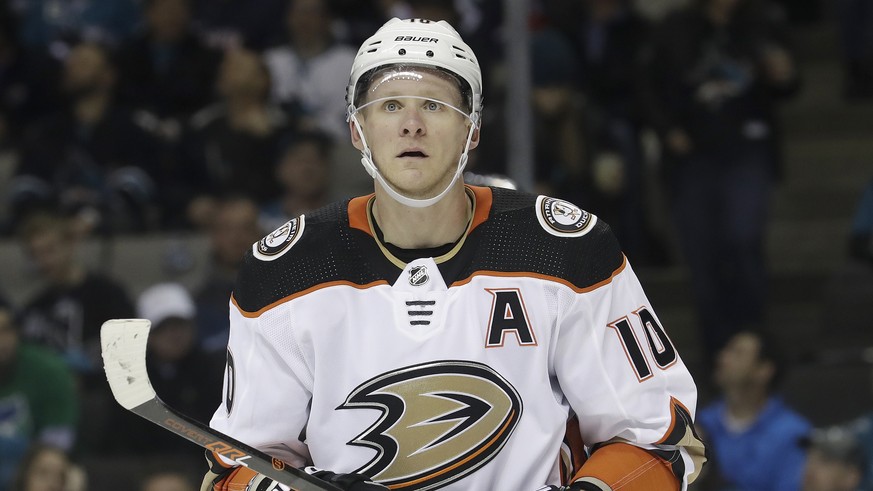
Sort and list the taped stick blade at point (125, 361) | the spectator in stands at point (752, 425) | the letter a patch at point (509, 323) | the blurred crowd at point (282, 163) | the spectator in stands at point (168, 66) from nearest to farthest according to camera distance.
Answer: the taped stick blade at point (125, 361) < the letter a patch at point (509, 323) < the spectator in stands at point (752, 425) < the blurred crowd at point (282, 163) < the spectator in stands at point (168, 66)

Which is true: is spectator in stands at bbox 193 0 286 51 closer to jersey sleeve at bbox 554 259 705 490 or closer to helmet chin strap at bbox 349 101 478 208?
helmet chin strap at bbox 349 101 478 208

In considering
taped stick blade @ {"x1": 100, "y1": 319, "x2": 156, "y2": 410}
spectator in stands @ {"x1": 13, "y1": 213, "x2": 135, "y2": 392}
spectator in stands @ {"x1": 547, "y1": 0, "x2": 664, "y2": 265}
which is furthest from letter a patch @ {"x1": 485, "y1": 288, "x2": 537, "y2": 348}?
spectator in stands @ {"x1": 547, "y1": 0, "x2": 664, "y2": 265}

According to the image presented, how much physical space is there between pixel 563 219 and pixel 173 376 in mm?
3602

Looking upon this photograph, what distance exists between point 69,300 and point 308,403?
3.92 metres

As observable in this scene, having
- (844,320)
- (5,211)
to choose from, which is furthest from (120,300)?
(844,320)

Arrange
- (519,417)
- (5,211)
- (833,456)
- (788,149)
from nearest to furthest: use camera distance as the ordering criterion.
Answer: (519,417), (833,456), (5,211), (788,149)

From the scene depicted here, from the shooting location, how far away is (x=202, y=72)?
779cm

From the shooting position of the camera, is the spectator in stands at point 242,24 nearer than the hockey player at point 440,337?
No

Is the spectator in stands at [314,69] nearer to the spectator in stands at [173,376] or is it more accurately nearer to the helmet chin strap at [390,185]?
the spectator in stands at [173,376]

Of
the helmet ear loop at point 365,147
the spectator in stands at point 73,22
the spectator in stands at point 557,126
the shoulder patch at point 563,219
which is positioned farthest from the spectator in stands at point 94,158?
the shoulder patch at point 563,219

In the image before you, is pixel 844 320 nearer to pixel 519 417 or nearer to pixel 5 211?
pixel 5 211

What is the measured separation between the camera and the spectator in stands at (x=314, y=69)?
746 cm

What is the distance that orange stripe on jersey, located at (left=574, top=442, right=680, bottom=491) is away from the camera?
2924 mm

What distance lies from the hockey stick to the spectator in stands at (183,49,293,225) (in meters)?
4.31
